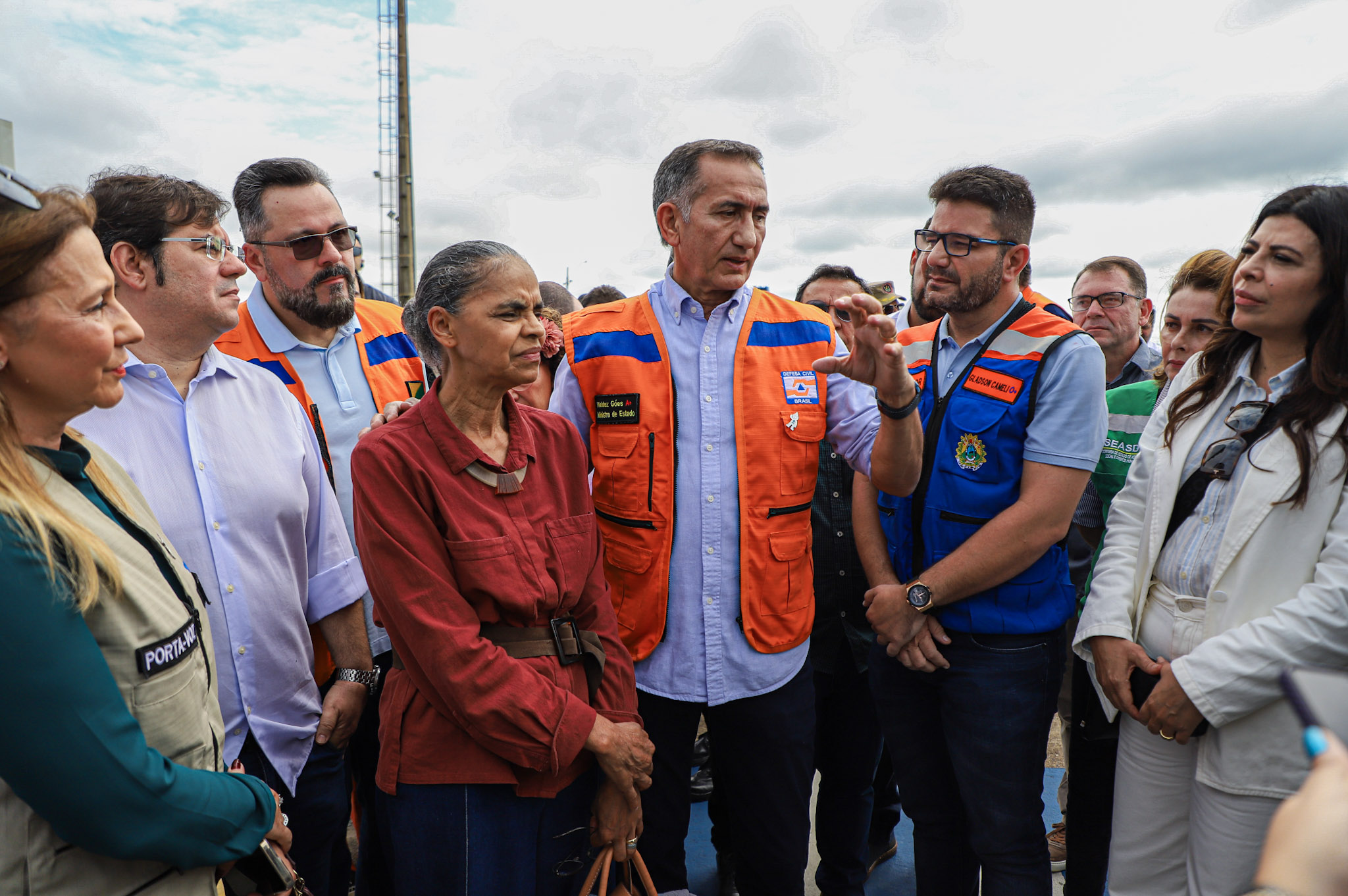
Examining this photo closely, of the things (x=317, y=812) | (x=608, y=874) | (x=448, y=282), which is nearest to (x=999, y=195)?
(x=448, y=282)

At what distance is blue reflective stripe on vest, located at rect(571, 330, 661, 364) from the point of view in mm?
2455

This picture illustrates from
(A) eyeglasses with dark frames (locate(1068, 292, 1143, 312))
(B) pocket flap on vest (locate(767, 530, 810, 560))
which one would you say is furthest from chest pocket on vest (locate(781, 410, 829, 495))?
(A) eyeglasses with dark frames (locate(1068, 292, 1143, 312))

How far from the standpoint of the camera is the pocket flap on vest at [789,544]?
7.77ft

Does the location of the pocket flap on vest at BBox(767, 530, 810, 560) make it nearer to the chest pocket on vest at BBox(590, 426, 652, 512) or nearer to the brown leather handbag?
the chest pocket on vest at BBox(590, 426, 652, 512)

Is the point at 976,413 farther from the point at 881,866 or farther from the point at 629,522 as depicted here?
the point at 881,866

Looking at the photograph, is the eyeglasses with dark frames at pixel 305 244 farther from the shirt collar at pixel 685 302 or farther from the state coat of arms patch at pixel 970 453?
the state coat of arms patch at pixel 970 453

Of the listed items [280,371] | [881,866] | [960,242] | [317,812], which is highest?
[960,242]

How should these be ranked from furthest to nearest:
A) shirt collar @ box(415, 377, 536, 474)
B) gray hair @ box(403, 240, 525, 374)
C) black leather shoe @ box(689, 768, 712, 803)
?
black leather shoe @ box(689, 768, 712, 803), gray hair @ box(403, 240, 525, 374), shirt collar @ box(415, 377, 536, 474)

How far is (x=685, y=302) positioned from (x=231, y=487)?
1.42 metres

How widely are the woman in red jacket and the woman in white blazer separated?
4.69ft

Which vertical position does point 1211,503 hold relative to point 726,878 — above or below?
above

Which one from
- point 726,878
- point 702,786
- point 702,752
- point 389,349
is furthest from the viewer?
point 702,752

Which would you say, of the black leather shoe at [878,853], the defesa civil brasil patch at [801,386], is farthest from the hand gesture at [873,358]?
the black leather shoe at [878,853]

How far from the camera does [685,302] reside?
2529mm
